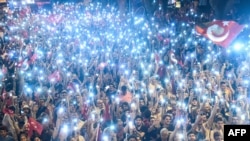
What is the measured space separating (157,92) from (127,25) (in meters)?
17.6

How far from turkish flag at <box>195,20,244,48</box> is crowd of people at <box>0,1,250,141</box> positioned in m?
1.05

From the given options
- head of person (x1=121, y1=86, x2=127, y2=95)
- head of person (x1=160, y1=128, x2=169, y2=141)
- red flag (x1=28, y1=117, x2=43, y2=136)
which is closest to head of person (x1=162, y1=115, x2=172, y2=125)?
head of person (x1=160, y1=128, x2=169, y2=141)

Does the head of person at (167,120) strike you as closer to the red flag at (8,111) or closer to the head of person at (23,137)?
the head of person at (23,137)

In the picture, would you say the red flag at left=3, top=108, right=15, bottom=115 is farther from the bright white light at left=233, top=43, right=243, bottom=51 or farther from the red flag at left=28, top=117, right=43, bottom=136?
the bright white light at left=233, top=43, right=243, bottom=51

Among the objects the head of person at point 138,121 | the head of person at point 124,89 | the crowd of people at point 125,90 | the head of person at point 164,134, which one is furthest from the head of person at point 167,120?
the head of person at point 124,89

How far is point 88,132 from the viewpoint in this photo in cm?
904

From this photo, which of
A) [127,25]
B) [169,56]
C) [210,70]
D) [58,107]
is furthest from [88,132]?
[127,25]

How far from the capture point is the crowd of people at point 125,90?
908 centimetres

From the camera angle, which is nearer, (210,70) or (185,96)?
(185,96)

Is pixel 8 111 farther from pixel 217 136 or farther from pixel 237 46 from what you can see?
pixel 237 46

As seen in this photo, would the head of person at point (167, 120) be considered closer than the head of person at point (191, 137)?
No

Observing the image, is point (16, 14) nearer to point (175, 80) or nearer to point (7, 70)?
point (7, 70)

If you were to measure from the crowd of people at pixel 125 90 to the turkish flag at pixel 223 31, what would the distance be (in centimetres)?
105

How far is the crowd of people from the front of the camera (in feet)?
29.8
